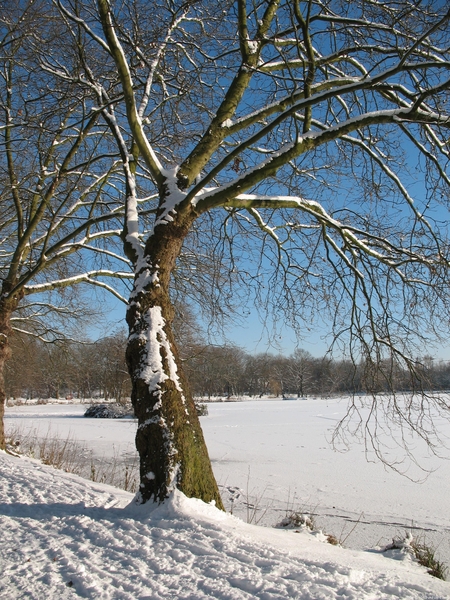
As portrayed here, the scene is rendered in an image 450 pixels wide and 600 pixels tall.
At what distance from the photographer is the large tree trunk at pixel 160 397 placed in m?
2.95

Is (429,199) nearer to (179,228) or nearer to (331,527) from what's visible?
(179,228)

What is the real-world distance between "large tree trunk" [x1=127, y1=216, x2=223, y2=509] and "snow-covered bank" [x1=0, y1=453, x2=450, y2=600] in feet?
0.61

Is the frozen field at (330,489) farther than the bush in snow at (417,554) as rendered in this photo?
Yes

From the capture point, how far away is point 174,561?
6.95 feet

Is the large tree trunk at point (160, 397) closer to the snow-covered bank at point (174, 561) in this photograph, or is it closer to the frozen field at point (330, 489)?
the snow-covered bank at point (174, 561)

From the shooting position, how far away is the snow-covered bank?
1845mm

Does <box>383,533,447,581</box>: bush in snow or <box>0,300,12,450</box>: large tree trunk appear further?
<box>0,300,12,450</box>: large tree trunk

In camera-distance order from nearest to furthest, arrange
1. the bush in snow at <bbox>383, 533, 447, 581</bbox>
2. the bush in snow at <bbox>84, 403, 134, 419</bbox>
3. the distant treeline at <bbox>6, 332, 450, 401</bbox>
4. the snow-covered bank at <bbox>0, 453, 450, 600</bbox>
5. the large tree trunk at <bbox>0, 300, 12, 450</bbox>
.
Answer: the snow-covered bank at <bbox>0, 453, 450, 600</bbox>, the bush in snow at <bbox>383, 533, 447, 581</bbox>, the distant treeline at <bbox>6, 332, 450, 401</bbox>, the large tree trunk at <bbox>0, 300, 12, 450</bbox>, the bush in snow at <bbox>84, 403, 134, 419</bbox>

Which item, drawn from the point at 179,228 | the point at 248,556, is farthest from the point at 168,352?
the point at 248,556

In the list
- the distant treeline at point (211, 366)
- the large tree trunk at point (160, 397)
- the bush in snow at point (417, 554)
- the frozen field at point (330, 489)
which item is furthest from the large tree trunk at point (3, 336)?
the bush in snow at point (417, 554)

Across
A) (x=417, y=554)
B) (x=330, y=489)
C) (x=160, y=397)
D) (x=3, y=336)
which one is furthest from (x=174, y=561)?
(x=3, y=336)

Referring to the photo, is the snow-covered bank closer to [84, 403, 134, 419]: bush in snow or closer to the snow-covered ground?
the snow-covered ground

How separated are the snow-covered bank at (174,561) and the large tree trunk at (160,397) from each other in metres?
0.18

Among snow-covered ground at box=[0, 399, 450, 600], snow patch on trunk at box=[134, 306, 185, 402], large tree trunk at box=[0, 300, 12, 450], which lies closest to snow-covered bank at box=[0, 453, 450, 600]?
snow-covered ground at box=[0, 399, 450, 600]
